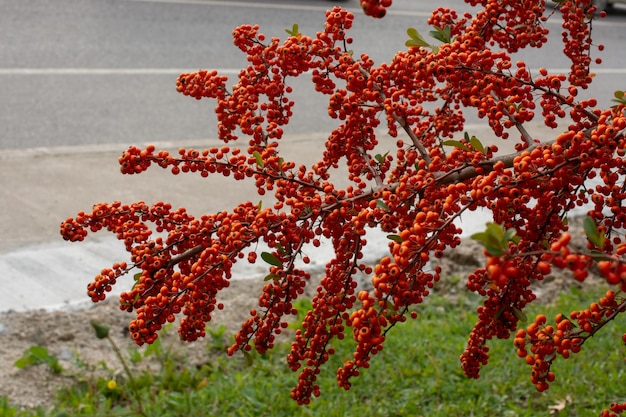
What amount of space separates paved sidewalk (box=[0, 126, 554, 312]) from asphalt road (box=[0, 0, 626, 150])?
43 centimetres

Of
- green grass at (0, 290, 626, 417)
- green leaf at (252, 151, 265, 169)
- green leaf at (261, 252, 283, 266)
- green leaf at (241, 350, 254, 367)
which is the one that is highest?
green leaf at (252, 151, 265, 169)

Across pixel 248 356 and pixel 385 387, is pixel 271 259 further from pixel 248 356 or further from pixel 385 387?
pixel 385 387

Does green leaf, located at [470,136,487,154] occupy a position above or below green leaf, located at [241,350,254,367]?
above

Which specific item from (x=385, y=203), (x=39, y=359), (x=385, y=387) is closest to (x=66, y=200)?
(x=39, y=359)

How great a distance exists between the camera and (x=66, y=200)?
18.2ft

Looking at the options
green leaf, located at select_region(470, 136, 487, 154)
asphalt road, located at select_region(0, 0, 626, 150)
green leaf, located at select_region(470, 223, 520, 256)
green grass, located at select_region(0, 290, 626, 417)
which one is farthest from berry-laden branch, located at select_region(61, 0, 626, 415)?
asphalt road, located at select_region(0, 0, 626, 150)

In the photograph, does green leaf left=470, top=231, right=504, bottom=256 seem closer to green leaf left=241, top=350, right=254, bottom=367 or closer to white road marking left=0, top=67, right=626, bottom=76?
green leaf left=241, top=350, right=254, bottom=367

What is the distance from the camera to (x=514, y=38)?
7.75 ft

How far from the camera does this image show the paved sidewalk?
4.41 meters

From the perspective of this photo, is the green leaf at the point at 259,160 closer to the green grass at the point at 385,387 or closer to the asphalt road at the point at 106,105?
the green grass at the point at 385,387

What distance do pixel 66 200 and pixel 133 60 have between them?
3710 millimetres

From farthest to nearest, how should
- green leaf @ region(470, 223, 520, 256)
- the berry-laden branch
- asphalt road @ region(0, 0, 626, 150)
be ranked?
asphalt road @ region(0, 0, 626, 150), the berry-laden branch, green leaf @ region(470, 223, 520, 256)

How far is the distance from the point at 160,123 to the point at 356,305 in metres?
3.73

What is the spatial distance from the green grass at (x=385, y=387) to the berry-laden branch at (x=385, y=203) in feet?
4.54
